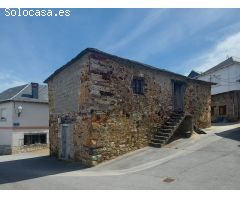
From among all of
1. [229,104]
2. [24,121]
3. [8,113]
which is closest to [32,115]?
[24,121]

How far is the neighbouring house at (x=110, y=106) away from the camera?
43.7 feet

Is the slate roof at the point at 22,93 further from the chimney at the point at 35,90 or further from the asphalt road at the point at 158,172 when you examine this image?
the asphalt road at the point at 158,172

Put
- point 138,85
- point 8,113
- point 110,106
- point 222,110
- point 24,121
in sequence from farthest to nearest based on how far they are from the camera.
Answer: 1. point 222,110
2. point 24,121
3. point 8,113
4. point 138,85
5. point 110,106

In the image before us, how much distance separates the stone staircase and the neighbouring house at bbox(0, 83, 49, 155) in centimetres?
1243

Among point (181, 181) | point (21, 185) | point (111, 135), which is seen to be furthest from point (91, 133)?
point (181, 181)

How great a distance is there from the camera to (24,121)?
78.5 feet

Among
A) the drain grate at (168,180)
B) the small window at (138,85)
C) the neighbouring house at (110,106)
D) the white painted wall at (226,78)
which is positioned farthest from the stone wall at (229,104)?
the drain grate at (168,180)

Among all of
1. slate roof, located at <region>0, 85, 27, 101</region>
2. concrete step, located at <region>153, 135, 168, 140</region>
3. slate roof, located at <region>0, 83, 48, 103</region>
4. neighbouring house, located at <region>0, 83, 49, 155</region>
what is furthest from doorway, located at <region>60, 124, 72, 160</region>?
slate roof, located at <region>0, 85, 27, 101</region>

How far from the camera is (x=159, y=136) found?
51.8 feet

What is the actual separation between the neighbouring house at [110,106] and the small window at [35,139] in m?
7.19

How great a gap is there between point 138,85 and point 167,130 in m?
3.00

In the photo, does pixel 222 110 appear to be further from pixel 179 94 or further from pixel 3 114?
pixel 3 114

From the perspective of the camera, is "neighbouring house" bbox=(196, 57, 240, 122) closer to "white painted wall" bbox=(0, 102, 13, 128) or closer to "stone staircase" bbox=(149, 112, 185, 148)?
"stone staircase" bbox=(149, 112, 185, 148)

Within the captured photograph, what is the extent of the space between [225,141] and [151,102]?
430cm
